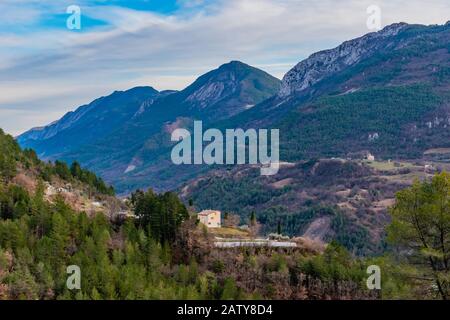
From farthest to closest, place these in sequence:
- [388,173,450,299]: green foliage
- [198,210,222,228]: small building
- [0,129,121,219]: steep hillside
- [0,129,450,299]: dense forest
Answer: [198,210,222,228]: small building
[0,129,121,219]: steep hillside
[0,129,450,299]: dense forest
[388,173,450,299]: green foliage

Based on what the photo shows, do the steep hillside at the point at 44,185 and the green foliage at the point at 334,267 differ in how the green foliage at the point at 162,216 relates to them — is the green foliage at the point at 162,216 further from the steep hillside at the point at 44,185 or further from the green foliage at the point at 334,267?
the green foliage at the point at 334,267

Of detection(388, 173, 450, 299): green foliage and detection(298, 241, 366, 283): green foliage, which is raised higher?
detection(388, 173, 450, 299): green foliage

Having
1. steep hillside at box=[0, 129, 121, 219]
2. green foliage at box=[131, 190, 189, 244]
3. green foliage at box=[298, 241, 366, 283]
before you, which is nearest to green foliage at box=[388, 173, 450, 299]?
green foliage at box=[298, 241, 366, 283]

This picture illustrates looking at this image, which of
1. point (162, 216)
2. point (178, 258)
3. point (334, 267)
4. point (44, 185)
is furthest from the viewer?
point (44, 185)

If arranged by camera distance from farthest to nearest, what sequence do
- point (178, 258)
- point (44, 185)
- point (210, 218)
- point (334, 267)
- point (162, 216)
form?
point (210, 218), point (44, 185), point (162, 216), point (178, 258), point (334, 267)

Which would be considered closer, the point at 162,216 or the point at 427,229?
the point at 427,229

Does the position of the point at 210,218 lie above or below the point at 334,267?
above

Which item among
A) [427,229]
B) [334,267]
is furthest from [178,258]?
[427,229]

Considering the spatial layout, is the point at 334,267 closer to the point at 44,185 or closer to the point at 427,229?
the point at 427,229

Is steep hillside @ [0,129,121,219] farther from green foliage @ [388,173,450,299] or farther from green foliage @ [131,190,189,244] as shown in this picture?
green foliage @ [388,173,450,299]

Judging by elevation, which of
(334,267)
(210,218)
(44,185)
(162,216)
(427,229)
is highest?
(427,229)

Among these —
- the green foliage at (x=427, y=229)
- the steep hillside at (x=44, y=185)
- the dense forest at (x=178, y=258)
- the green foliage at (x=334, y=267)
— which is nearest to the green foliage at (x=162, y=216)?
the dense forest at (x=178, y=258)
